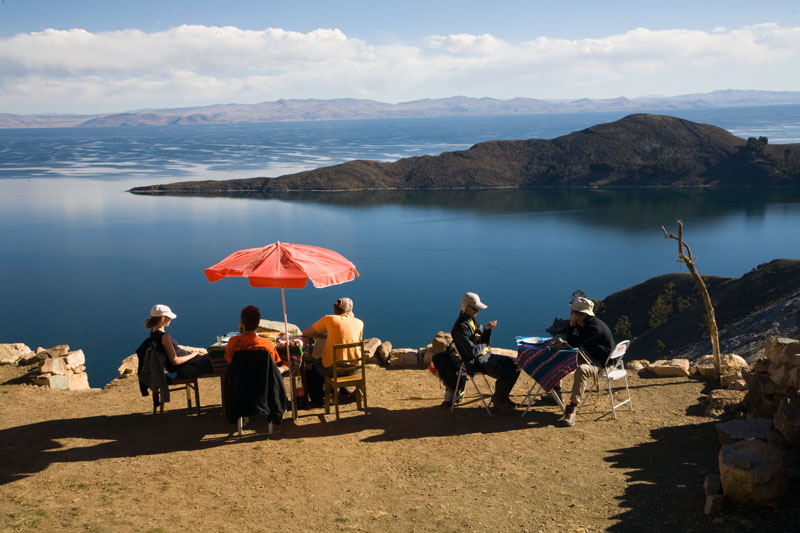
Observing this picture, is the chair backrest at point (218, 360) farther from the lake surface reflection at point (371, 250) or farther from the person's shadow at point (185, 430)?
the lake surface reflection at point (371, 250)

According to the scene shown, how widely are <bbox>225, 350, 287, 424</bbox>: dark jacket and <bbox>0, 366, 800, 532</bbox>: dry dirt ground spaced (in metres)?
0.35

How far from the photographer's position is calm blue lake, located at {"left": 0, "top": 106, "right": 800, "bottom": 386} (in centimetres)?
3434

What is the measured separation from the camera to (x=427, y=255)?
52.6 m

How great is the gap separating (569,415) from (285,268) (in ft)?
11.0

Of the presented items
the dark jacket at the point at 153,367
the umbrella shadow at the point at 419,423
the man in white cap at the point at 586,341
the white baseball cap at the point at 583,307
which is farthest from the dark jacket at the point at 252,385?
the white baseball cap at the point at 583,307

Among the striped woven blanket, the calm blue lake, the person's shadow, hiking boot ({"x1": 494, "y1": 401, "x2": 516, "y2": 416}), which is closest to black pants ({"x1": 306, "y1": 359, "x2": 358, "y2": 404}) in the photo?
the person's shadow

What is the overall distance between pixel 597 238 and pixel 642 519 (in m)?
57.0

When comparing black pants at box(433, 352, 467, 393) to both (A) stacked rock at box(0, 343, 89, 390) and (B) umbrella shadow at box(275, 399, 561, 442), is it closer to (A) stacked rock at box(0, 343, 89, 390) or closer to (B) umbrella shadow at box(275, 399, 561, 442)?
(B) umbrella shadow at box(275, 399, 561, 442)

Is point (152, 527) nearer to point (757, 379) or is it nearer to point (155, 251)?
point (757, 379)

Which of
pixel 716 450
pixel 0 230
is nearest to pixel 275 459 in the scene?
pixel 716 450

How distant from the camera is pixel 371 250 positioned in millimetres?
54438

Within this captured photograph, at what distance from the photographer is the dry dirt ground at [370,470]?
4836 mm

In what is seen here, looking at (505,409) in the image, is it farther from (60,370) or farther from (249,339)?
(60,370)

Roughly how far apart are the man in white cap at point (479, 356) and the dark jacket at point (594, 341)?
768mm
